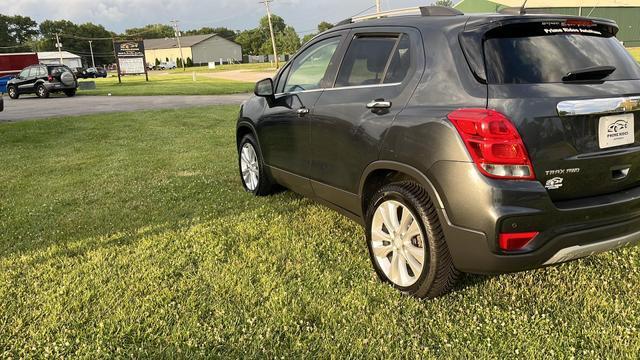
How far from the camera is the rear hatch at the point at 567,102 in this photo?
2596 millimetres

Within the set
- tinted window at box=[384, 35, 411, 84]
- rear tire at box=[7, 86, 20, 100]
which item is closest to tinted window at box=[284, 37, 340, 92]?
tinted window at box=[384, 35, 411, 84]

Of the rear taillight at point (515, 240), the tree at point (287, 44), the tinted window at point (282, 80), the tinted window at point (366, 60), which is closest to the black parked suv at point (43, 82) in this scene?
the tinted window at point (282, 80)

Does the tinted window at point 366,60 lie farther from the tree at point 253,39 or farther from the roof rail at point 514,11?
the tree at point 253,39

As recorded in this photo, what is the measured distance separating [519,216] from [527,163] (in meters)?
0.28

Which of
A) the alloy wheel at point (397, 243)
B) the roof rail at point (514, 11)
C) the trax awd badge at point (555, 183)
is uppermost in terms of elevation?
the roof rail at point (514, 11)

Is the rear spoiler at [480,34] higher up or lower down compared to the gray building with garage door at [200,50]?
lower down

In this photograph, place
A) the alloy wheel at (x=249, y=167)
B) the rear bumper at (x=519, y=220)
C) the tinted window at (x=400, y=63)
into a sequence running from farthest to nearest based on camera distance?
the alloy wheel at (x=249, y=167)
the tinted window at (x=400, y=63)
the rear bumper at (x=519, y=220)

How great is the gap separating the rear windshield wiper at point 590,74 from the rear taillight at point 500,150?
0.51m

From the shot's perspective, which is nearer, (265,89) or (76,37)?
(265,89)

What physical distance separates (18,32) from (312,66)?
407ft

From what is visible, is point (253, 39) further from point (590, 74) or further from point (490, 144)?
point (490, 144)

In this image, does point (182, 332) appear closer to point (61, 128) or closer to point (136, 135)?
point (136, 135)

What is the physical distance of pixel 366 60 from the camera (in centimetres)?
364

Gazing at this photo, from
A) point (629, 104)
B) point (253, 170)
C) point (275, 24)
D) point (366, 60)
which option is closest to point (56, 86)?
point (253, 170)
